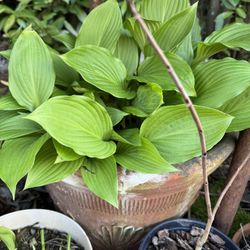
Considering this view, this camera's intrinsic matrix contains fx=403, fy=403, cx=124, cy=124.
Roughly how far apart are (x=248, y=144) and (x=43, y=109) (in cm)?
58

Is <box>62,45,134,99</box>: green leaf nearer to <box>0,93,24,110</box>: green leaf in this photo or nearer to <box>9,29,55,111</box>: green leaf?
<box>9,29,55,111</box>: green leaf

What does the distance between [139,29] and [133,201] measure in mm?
457

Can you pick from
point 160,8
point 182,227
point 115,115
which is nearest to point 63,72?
point 115,115

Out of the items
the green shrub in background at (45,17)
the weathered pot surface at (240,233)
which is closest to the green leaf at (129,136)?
the weathered pot surface at (240,233)

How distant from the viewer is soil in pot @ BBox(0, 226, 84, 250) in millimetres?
1152

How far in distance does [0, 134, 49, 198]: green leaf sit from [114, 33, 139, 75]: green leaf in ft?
1.09

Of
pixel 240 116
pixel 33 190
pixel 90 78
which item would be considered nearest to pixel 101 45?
pixel 90 78

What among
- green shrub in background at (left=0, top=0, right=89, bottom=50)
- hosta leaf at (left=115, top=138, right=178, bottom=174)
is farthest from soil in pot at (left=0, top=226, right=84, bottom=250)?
green shrub in background at (left=0, top=0, right=89, bottom=50)

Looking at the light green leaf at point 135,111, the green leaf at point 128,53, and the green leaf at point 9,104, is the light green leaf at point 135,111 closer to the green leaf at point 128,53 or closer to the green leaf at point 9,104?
the green leaf at point 128,53

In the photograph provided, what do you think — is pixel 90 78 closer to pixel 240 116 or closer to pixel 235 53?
pixel 240 116

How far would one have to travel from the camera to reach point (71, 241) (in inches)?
45.6

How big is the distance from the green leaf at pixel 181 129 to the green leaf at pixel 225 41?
0.21 m

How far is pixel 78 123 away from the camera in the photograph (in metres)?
0.92

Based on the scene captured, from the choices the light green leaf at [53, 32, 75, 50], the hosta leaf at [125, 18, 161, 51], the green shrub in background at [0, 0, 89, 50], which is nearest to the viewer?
the hosta leaf at [125, 18, 161, 51]
